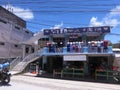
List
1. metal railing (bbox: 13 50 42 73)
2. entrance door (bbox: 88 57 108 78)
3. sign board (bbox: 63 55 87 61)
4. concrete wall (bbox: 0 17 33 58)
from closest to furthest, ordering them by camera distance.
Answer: sign board (bbox: 63 55 87 61)
metal railing (bbox: 13 50 42 73)
entrance door (bbox: 88 57 108 78)
concrete wall (bbox: 0 17 33 58)

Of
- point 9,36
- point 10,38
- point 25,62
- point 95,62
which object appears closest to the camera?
point 95,62

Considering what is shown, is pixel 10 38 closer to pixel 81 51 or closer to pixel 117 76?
pixel 81 51

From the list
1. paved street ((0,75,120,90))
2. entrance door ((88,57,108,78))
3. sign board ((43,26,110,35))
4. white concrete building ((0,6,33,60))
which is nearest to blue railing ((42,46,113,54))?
sign board ((43,26,110,35))

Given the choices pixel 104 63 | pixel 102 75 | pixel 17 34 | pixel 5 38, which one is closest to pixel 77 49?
pixel 102 75

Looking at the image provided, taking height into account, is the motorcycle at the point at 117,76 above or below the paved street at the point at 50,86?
above

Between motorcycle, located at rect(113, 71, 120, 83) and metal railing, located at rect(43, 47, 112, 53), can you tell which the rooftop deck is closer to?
metal railing, located at rect(43, 47, 112, 53)

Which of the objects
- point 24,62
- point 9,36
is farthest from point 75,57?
point 9,36

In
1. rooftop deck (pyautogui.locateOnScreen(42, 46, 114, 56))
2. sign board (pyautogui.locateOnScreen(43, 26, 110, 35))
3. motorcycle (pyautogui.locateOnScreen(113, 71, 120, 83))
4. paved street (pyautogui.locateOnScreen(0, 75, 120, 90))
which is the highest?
sign board (pyautogui.locateOnScreen(43, 26, 110, 35))

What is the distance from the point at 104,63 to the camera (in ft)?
96.8

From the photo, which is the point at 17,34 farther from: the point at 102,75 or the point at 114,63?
the point at 102,75

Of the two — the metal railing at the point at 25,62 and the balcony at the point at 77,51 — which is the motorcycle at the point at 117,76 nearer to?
the balcony at the point at 77,51

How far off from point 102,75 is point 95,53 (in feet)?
7.79

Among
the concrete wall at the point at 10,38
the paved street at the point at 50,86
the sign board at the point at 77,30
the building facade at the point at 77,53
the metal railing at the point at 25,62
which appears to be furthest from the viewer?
the concrete wall at the point at 10,38

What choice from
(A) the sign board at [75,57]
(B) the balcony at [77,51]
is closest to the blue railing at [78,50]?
(B) the balcony at [77,51]
